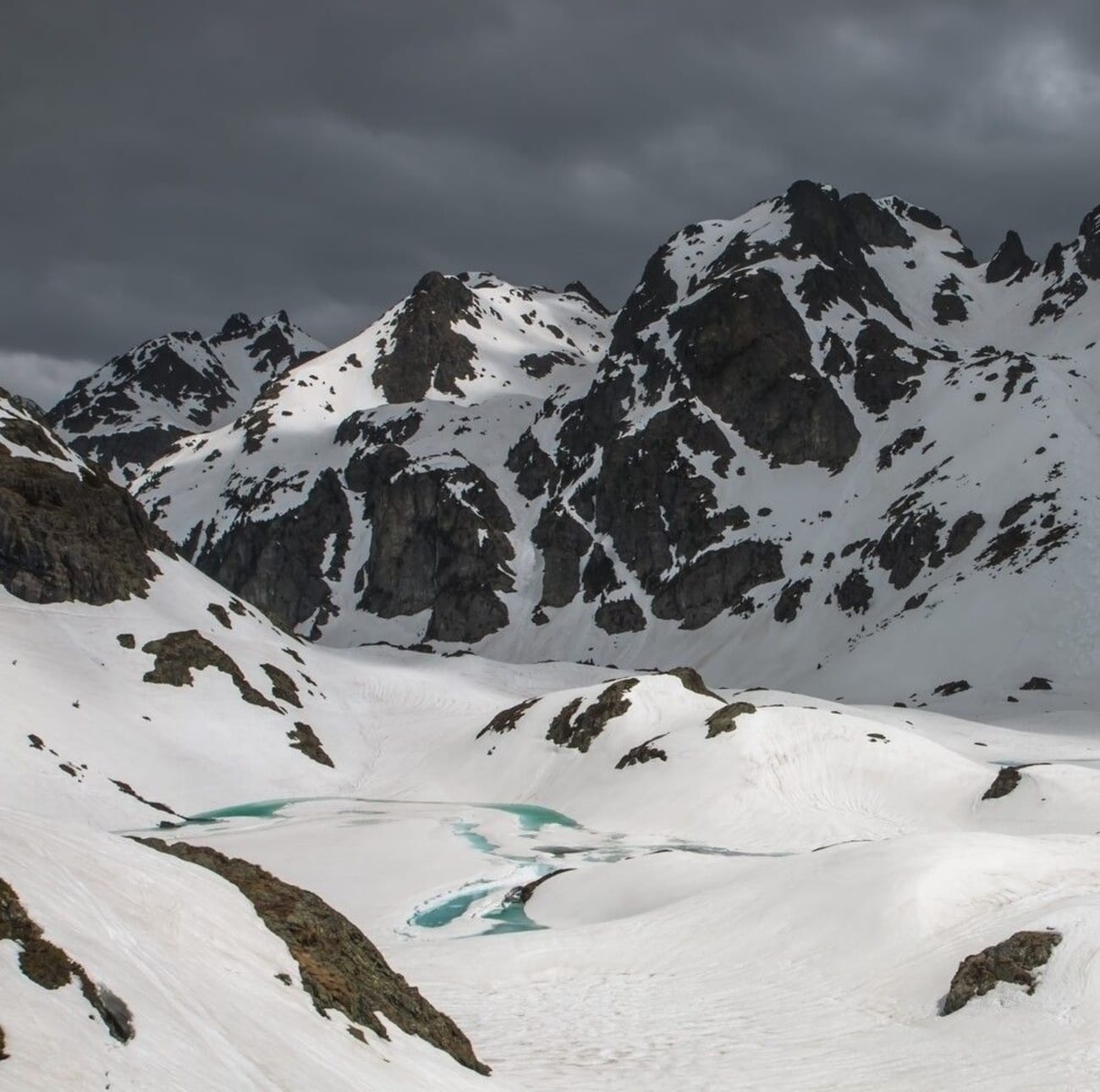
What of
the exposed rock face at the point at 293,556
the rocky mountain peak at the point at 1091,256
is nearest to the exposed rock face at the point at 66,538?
the exposed rock face at the point at 293,556

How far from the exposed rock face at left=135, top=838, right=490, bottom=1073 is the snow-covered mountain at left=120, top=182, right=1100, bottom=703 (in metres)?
97.1

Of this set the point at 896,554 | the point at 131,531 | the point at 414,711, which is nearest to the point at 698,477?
the point at 896,554

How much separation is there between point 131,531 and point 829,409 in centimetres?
12031

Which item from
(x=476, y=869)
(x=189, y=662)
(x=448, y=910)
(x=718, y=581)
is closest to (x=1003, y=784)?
(x=476, y=869)

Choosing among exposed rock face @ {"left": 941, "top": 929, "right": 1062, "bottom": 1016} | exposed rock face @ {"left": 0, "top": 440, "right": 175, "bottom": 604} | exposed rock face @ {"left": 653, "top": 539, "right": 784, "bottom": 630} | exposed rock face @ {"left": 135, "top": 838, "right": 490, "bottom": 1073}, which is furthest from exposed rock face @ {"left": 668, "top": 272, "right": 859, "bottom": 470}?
exposed rock face @ {"left": 135, "top": 838, "right": 490, "bottom": 1073}

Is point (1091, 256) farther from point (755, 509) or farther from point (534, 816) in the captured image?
point (534, 816)

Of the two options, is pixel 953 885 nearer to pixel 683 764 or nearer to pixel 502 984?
pixel 502 984

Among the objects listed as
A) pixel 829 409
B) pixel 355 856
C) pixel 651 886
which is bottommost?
pixel 355 856

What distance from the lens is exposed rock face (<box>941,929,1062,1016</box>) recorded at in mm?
17547

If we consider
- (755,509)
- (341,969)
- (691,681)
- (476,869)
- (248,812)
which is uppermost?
(755,509)

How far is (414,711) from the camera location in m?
88.6

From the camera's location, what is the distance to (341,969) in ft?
43.5

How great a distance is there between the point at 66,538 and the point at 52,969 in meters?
75.2

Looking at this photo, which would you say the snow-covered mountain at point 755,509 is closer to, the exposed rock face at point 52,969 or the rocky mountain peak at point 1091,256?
the rocky mountain peak at point 1091,256
